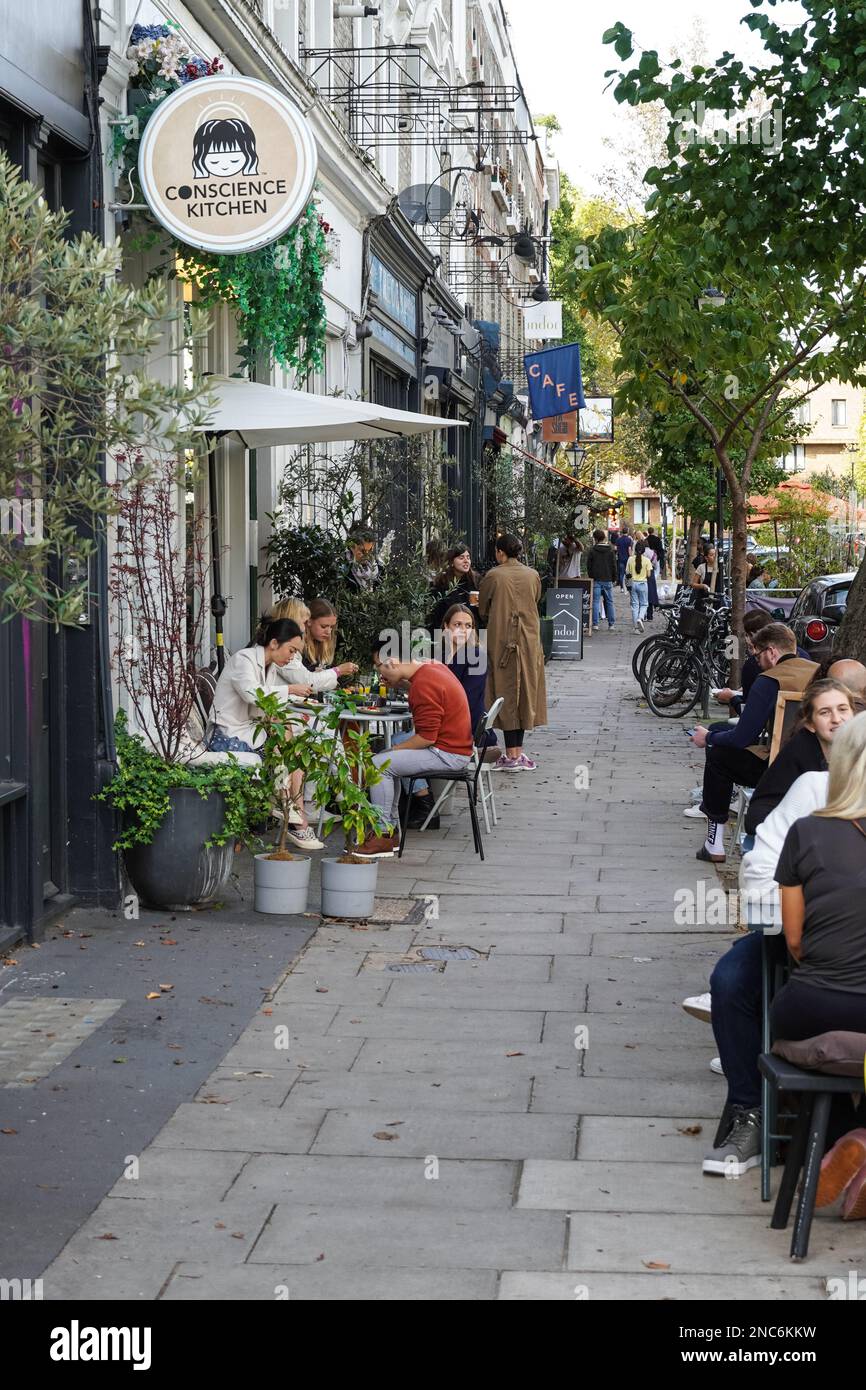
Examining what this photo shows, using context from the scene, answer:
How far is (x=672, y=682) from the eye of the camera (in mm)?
18656

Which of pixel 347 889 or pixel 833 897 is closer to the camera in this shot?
pixel 833 897

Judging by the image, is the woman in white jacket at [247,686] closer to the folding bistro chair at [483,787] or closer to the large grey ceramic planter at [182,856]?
the large grey ceramic planter at [182,856]

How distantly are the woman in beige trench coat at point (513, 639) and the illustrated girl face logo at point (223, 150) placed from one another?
19.6ft

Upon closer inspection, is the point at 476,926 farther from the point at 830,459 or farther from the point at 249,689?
the point at 830,459

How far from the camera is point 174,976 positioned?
7547 mm

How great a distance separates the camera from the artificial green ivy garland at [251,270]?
29.5ft

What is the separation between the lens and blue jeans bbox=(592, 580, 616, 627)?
3309cm

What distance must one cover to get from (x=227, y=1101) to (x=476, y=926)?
292 centimetres

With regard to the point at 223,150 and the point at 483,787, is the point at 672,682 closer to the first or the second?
the point at 483,787

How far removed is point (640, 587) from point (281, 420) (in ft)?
73.4

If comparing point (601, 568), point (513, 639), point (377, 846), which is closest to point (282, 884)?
point (377, 846)

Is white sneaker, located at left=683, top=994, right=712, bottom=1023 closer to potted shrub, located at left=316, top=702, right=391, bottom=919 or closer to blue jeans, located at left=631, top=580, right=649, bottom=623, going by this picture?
potted shrub, located at left=316, top=702, right=391, bottom=919

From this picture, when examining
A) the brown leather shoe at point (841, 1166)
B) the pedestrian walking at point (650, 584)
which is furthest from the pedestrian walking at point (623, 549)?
the brown leather shoe at point (841, 1166)

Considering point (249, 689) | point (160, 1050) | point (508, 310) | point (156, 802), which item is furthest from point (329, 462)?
point (508, 310)
